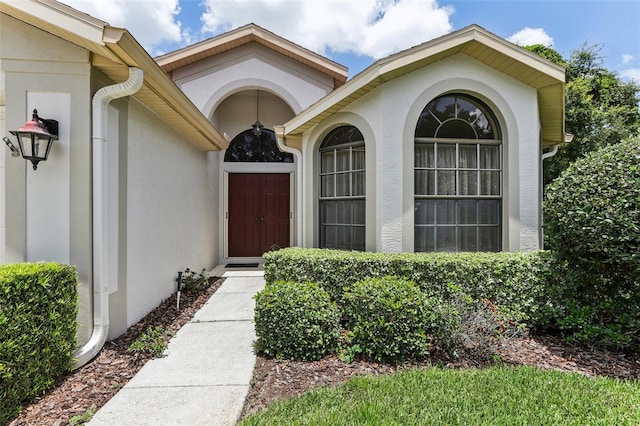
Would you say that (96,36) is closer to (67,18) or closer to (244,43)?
(67,18)

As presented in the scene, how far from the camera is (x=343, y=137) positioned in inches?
228

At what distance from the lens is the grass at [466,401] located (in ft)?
8.00

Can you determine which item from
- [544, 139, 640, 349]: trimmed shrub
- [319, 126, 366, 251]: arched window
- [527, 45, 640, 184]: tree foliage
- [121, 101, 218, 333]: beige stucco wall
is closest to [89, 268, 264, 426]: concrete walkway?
Answer: [121, 101, 218, 333]: beige stucco wall

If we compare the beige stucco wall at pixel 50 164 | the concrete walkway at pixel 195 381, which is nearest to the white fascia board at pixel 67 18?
the beige stucco wall at pixel 50 164

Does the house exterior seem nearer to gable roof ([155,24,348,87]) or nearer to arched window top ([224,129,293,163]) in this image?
gable roof ([155,24,348,87])

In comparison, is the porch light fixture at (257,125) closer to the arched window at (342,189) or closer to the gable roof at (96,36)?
the arched window at (342,189)

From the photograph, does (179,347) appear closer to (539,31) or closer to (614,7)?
(614,7)

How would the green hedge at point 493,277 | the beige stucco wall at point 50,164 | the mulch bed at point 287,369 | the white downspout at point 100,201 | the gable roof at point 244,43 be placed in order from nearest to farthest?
the mulch bed at point 287,369 < the beige stucco wall at point 50,164 < the white downspout at point 100,201 < the green hedge at point 493,277 < the gable roof at point 244,43

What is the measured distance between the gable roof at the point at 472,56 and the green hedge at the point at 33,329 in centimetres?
434

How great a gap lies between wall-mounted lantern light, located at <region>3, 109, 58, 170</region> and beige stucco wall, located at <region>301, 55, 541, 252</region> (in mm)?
4126

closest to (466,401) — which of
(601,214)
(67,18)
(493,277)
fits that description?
(493,277)

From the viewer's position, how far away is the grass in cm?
244

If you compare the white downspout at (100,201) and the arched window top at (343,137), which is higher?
the arched window top at (343,137)

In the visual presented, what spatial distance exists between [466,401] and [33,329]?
3.70 m
